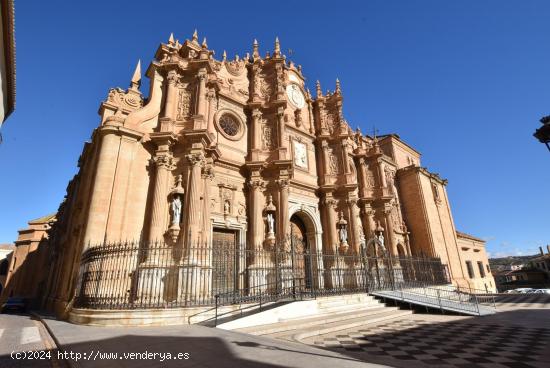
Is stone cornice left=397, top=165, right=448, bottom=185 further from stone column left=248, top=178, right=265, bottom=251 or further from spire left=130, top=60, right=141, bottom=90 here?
spire left=130, top=60, right=141, bottom=90

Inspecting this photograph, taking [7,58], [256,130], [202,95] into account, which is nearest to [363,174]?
[256,130]

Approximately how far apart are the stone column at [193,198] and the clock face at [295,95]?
10295 mm

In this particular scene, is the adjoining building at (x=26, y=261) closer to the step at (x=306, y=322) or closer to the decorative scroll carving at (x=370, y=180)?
the step at (x=306, y=322)

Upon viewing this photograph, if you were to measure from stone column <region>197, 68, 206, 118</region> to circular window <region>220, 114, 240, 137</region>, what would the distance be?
83.4 inches

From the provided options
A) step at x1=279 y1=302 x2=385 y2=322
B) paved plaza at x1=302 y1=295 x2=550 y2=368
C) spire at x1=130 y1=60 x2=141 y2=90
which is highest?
spire at x1=130 y1=60 x2=141 y2=90

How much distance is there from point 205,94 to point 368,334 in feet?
40.8

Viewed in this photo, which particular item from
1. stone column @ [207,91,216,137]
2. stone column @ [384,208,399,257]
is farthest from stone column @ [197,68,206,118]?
stone column @ [384,208,399,257]

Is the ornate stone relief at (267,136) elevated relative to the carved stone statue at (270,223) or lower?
elevated

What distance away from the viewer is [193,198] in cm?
1126

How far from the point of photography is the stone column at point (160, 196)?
1067 centimetres

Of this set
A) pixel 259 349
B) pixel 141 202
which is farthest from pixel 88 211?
pixel 259 349

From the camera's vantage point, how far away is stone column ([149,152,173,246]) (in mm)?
10673

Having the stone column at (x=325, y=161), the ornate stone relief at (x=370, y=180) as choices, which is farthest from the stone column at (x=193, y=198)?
the ornate stone relief at (x=370, y=180)

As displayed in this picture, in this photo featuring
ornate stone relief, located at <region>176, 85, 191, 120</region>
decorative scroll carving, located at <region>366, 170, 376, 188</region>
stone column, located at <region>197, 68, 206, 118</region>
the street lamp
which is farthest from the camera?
decorative scroll carving, located at <region>366, 170, 376, 188</region>
